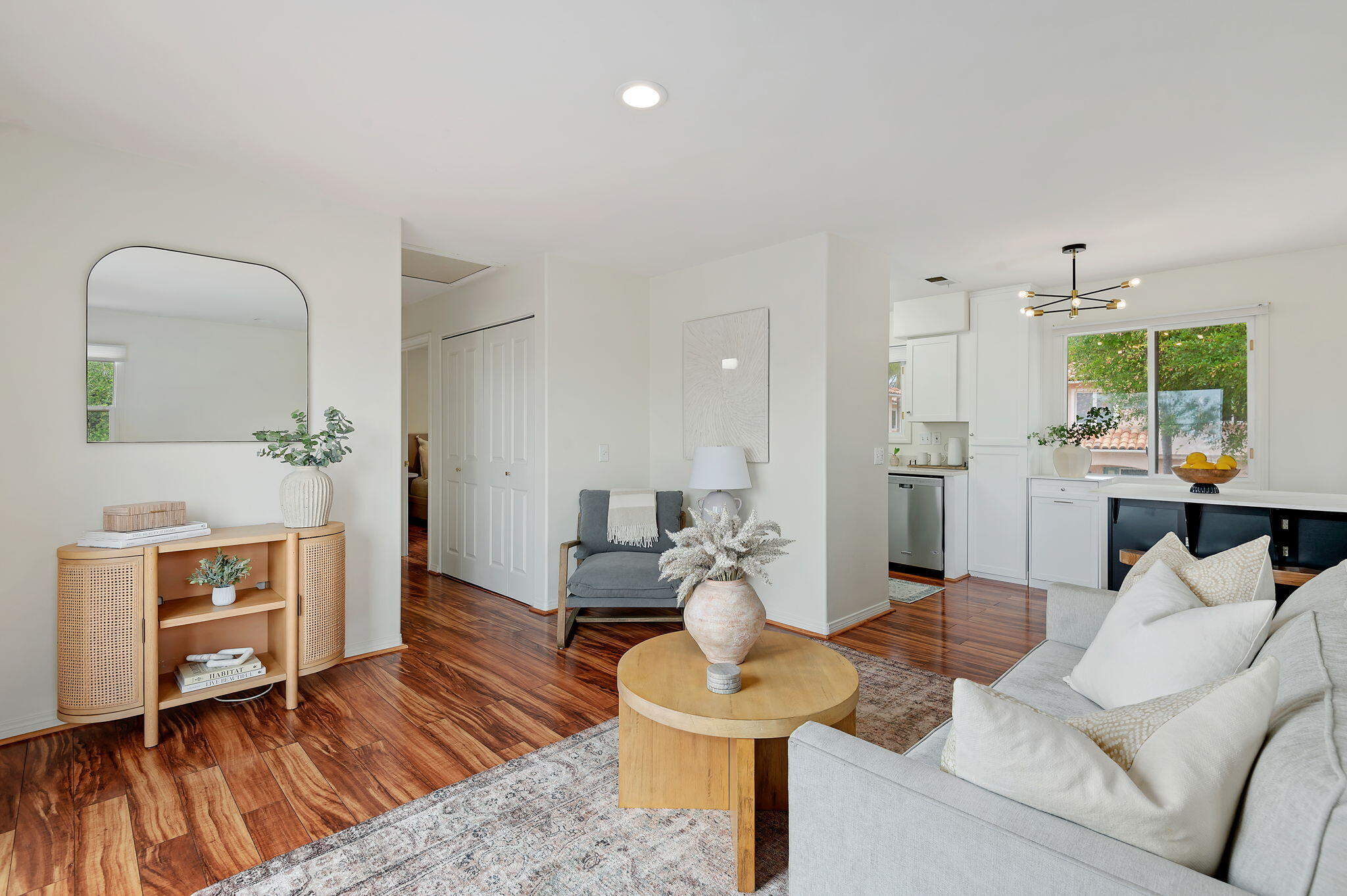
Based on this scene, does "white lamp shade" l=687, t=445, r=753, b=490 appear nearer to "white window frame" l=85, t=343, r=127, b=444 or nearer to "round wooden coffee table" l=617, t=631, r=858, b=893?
"round wooden coffee table" l=617, t=631, r=858, b=893

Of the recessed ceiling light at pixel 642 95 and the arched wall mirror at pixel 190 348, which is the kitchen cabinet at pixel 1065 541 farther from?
the arched wall mirror at pixel 190 348

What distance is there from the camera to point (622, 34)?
6.50 ft

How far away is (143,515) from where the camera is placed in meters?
Result: 2.67

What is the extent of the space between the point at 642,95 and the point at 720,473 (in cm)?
224

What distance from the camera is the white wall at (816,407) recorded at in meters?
3.94

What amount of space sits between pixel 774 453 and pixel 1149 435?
3.08 metres

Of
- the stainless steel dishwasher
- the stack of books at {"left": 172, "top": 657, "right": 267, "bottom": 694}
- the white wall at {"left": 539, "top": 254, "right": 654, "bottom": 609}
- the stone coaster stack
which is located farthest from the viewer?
the stainless steel dishwasher

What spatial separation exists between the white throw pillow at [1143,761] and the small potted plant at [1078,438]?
14.8 feet

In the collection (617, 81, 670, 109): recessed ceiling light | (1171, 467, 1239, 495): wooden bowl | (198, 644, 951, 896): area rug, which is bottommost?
(198, 644, 951, 896): area rug

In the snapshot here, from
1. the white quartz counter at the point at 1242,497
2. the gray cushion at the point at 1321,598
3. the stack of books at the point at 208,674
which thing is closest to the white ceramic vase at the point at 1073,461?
the white quartz counter at the point at 1242,497

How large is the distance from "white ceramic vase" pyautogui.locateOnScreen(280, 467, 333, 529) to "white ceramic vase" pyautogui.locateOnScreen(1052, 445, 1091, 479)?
16.5 ft

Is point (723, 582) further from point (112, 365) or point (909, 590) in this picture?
point (909, 590)

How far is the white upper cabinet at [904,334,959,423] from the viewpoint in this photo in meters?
5.62

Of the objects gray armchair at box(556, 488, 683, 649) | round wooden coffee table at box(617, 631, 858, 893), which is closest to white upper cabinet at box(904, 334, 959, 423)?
gray armchair at box(556, 488, 683, 649)
